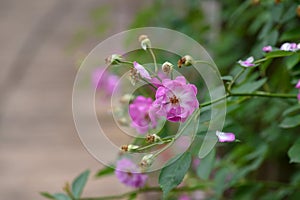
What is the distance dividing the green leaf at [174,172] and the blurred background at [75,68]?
0.55 feet

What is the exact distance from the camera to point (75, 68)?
120 inches

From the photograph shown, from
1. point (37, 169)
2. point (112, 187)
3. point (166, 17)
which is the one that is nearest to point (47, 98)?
point (37, 169)

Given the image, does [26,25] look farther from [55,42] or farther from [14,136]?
[14,136]

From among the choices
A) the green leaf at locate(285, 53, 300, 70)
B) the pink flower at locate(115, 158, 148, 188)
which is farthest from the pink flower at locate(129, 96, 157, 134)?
the green leaf at locate(285, 53, 300, 70)

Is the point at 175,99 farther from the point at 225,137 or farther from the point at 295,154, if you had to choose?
the point at 295,154

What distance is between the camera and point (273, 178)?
1.38 metres

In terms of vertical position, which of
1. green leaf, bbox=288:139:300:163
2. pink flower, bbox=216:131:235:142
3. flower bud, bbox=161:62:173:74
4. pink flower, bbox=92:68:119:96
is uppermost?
pink flower, bbox=92:68:119:96

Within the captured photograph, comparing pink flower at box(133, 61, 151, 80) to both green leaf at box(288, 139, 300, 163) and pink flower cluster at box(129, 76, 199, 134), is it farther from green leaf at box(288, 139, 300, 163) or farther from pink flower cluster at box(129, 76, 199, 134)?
green leaf at box(288, 139, 300, 163)

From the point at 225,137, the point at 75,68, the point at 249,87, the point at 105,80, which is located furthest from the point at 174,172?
the point at 75,68

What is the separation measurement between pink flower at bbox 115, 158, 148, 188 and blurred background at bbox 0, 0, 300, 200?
0.14 metres

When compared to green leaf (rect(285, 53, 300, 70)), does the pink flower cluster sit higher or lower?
lower

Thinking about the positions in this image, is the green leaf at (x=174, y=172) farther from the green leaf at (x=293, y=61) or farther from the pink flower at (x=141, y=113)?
the green leaf at (x=293, y=61)

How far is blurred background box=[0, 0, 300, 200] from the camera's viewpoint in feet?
3.24

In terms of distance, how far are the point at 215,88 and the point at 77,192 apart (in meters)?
0.24
